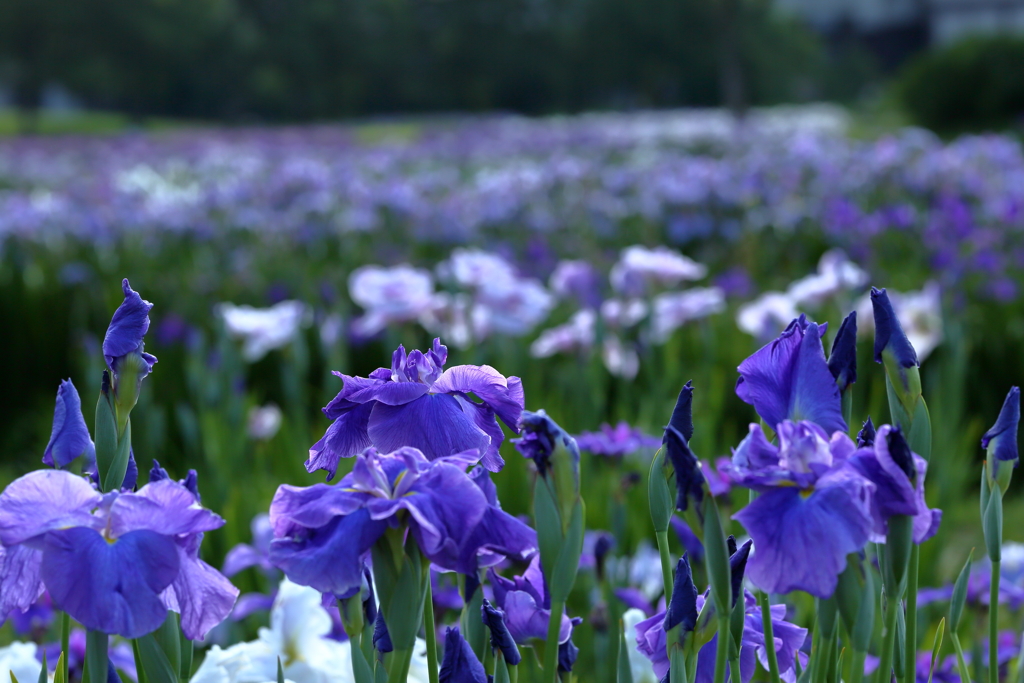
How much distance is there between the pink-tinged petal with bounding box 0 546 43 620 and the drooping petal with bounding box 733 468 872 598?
0.43 meters

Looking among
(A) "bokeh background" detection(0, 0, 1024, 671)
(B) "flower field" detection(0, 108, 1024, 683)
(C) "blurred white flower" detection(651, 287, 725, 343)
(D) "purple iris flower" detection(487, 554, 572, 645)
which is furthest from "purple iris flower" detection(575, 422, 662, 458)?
(C) "blurred white flower" detection(651, 287, 725, 343)

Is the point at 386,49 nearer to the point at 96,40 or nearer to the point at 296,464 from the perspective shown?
the point at 96,40

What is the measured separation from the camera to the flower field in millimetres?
586

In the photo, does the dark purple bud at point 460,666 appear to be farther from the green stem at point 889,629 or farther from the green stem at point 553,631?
the green stem at point 889,629

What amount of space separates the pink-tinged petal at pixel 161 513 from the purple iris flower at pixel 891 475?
37 cm

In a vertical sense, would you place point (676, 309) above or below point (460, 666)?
below

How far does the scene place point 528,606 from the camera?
78 cm

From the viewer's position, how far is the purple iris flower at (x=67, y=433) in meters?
0.70

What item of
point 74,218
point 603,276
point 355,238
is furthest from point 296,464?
point 74,218

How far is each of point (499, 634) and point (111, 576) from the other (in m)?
0.26

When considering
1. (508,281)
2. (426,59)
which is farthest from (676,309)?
(426,59)

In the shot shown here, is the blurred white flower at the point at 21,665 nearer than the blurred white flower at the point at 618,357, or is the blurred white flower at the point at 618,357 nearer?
the blurred white flower at the point at 21,665

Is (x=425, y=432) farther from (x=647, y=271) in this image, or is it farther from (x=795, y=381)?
(x=647, y=271)

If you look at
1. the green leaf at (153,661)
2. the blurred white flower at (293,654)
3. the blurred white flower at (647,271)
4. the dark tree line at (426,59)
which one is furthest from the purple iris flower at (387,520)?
the dark tree line at (426,59)
